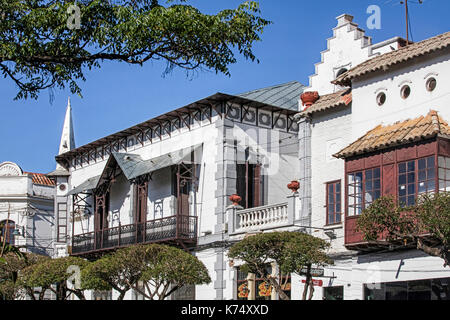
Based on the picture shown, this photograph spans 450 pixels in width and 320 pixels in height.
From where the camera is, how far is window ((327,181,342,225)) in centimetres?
2445

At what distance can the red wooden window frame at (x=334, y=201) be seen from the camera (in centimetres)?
2442

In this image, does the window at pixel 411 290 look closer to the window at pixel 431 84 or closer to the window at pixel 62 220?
the window at pixel 431 84

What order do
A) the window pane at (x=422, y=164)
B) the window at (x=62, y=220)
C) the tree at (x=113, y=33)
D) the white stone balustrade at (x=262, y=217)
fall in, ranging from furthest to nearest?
the window at (x=62, y=220), the white stone balustrade at (x=262, y=217), the window pane at (x=422, y=164), the tree at (x=113, y=33)

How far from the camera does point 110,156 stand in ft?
115

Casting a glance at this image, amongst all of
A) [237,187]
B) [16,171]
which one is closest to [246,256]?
[237,187]

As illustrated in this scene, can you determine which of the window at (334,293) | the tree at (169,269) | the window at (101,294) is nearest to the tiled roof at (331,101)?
the window at (334,293)

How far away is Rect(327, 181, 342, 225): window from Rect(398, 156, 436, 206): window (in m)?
3.42

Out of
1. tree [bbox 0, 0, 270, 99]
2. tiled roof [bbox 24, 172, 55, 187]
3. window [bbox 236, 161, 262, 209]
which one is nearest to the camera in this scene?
tree [bbox 0, 0, 270, 99]

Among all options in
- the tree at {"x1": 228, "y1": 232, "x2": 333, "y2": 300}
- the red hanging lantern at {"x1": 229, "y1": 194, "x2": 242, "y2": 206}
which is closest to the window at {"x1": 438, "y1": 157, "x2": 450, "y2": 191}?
the tree at {"x1": 228, "y1": 232, "x2": 333, "y2": 300}

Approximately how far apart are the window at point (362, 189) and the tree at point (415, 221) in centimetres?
294

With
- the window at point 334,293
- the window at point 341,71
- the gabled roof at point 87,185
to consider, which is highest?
the window at point 341,71

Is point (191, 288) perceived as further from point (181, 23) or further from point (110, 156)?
point (181, 23)

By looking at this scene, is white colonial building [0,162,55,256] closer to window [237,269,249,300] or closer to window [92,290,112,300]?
window [92,290,112,300]
